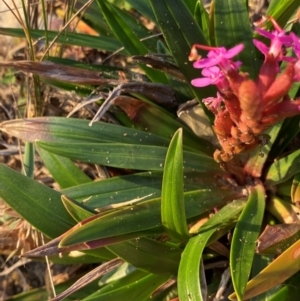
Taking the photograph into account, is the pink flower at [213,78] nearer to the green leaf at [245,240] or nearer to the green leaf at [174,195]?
the green leaf at [174,195]

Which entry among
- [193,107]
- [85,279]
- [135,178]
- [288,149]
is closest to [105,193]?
[135,178]

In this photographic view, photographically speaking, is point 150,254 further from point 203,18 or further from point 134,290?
point 203,18

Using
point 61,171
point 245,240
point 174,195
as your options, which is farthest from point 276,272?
point 61,171

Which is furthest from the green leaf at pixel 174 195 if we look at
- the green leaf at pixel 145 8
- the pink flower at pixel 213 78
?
the green leaf at pixel 145 8

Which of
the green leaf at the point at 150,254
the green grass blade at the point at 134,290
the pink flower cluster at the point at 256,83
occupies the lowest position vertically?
the green grass blade at the point at 134,290

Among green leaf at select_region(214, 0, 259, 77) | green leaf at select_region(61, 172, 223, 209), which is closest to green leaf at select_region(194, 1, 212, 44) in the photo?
green leaf at select_region(214, 0, 259, 77)

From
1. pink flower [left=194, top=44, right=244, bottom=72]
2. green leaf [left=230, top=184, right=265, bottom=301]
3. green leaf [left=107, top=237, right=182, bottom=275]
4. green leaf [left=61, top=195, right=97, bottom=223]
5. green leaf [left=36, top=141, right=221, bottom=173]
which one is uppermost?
pink flower [left=194, top=44, right=244, bottom=72]

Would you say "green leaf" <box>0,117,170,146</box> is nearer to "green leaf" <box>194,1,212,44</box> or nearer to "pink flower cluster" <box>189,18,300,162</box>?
"green leaf" <box>194,1,212,44</box>

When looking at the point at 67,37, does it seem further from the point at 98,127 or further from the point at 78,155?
the point at 78,155
